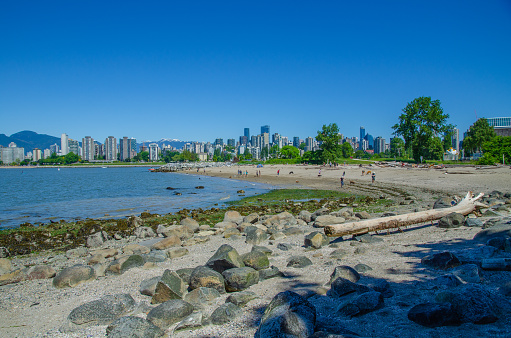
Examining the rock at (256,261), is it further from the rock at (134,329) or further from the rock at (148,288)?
the rock at (134,329)

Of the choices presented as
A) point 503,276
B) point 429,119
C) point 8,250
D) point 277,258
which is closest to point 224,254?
point 277,258

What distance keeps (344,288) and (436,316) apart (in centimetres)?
151

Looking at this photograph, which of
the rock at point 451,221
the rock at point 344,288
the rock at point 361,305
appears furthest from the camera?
the rock at point 451,221

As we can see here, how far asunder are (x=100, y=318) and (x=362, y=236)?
6.96m

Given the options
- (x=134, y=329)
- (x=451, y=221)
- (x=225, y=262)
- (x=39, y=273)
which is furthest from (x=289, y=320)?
(x=451, y=221)

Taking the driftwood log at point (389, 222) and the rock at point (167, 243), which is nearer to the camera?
the driftwood log at point (389, 222)

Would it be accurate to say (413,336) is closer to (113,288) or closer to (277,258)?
(277,258)

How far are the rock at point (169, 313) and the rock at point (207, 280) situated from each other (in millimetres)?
957

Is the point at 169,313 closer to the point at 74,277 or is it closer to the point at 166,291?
the point at 166,291

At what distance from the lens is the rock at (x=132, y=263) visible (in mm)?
8039

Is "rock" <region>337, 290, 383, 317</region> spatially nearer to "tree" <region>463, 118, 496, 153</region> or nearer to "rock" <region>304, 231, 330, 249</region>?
"rock" <region>304, 231, 330, 249</region>

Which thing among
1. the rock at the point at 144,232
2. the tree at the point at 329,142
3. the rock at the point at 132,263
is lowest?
the rock at the point at 144,232

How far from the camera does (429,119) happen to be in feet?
214

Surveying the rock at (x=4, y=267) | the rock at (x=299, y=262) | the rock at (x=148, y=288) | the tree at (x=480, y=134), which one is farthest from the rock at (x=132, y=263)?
the tree at (x=480, y=134)
